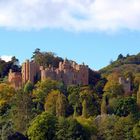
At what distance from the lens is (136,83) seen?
256 feet

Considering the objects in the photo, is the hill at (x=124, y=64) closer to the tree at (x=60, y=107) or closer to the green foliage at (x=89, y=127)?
the tree at (x=60, y=107)

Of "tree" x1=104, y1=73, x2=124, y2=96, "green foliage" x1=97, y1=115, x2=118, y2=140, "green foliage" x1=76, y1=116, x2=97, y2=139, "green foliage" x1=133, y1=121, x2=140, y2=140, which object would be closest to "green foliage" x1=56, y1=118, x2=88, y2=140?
"green foliage" x1=76, y1=116, x2=97, y2=139

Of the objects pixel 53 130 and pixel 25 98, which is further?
pixel 25 98

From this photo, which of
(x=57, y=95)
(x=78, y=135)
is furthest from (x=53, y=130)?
(x=57, y=95)

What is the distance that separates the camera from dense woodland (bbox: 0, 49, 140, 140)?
59156 millimetres

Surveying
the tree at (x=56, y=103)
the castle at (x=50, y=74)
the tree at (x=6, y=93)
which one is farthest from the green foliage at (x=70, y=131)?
the castle at (x=50, y=74)

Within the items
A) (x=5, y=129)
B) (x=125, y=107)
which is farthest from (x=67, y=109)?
(x=5, y=129)

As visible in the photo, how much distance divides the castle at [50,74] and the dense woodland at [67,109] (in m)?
1.06

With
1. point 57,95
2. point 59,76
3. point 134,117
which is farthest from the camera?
point 59,76

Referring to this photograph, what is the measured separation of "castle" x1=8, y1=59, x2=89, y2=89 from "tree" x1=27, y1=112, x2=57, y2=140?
1629 cm

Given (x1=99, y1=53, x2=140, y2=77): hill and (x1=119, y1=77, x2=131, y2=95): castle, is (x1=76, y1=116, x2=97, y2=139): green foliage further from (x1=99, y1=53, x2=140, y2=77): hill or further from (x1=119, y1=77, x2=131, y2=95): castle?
(x1=99, y1=53, x2=140, y2=77): hill

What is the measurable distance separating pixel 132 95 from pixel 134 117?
892cm

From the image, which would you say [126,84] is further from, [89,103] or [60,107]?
[60,107]

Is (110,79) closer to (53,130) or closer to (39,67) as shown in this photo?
(39,67)
